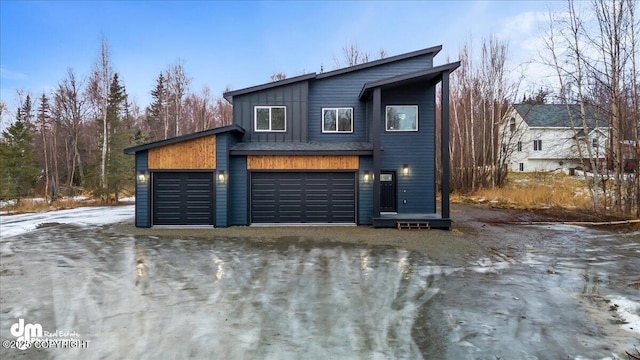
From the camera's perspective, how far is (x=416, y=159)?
12805 mm

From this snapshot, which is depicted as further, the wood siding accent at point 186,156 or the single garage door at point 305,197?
the single garage door at point 305,197

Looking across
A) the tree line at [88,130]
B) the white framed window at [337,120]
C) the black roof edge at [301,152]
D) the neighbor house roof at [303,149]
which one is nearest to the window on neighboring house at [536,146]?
the white framed window at [337,120]

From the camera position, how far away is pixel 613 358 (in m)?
3.25

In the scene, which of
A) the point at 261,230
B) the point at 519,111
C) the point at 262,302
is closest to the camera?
the point at 262,302

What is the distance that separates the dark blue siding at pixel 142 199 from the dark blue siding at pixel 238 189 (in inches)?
117

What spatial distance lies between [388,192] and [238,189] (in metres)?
5.88

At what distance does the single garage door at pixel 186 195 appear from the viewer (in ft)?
39.1

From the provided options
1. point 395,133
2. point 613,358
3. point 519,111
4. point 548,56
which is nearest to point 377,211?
point 395,133

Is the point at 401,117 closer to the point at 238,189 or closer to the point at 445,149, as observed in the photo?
the point at 445,149

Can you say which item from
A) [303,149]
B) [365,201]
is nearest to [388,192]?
[365,201]

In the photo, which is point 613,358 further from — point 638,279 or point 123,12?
point 123,12

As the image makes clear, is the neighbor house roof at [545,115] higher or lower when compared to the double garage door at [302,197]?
higher

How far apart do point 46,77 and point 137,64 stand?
7.54 meters

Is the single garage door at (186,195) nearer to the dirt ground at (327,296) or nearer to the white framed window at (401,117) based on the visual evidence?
the dirt ground at (327,296)
